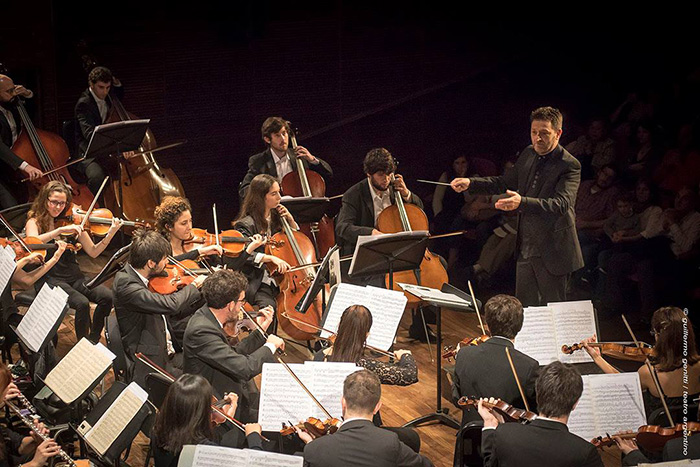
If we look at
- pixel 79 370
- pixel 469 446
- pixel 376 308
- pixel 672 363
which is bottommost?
pixel 469 446

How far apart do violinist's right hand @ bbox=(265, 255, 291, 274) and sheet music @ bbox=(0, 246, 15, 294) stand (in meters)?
1.59

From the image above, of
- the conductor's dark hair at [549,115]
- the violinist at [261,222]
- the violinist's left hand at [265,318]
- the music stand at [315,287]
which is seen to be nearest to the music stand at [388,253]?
the music stand at [315,287]

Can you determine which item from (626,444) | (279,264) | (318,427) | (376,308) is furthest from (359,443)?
(279,264)

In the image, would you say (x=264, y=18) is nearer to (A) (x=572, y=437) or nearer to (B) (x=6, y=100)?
(B) (x=6, y=100)

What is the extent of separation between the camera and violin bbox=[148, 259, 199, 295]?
190 inches

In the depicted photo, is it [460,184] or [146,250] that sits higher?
[460,184]

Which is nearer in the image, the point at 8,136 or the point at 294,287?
the point at 294,287

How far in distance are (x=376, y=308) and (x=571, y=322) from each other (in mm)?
1044

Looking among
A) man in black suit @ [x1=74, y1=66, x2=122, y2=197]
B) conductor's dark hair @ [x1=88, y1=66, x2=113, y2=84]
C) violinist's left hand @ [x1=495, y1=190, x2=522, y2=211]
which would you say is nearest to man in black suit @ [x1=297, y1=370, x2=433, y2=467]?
violinist's left hand @ [x1=495, y1=190, x2=522, y2=211]

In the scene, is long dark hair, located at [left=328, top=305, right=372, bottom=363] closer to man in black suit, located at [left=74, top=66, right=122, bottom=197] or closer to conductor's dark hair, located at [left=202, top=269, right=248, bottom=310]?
conductor's dark hair, located at [left=202, top=269, right=248, bottom=310]

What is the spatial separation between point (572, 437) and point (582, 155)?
4.37 metres

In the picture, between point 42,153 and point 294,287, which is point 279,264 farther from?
point 42,153

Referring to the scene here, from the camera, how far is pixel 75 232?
5711 mm

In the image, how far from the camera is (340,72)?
28.5 ft
